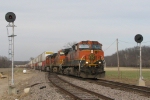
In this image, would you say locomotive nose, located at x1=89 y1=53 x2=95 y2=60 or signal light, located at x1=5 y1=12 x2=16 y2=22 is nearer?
signal light, located at x1=5 y1=12 x2=16 y2=22

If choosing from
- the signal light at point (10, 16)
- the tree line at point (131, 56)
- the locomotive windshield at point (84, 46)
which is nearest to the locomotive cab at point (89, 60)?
the locomotive windshield at point (84, 46)

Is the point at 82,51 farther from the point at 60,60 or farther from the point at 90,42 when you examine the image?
the point at 60,60

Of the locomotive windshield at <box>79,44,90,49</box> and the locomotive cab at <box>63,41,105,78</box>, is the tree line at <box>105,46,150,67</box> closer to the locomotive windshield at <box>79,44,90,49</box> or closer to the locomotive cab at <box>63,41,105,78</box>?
the locomotive cab at <box>63,41,105,78</box>

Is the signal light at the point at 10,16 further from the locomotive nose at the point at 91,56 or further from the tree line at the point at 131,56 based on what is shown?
the tree line at the point at 131,56

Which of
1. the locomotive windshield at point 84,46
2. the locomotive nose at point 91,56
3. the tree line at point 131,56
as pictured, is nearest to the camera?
the locomotive nose at point 91,56

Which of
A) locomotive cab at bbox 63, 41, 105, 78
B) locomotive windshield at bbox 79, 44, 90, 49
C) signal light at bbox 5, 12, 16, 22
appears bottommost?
locomotive cab at bbox 63, 41, 105, 78

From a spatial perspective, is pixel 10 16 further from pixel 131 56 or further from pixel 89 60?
pixel 131 56

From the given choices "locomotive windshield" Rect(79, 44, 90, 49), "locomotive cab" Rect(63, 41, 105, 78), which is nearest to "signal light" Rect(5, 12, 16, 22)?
"locomotive cab" Rect(63, 41, 105, 78)

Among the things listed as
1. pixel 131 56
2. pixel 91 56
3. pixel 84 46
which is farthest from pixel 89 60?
pixel 131 56

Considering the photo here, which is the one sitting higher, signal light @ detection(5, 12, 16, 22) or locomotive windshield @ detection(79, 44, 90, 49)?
signal light @ detection(5, 12, 16, 22)

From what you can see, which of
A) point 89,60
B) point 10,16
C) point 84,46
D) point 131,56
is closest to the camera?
point 10,16


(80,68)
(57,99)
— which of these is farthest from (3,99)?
(80,68)

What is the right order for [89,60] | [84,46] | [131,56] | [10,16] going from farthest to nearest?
1. [131,56]
2. [84,46]
3. [89,60]
4. [10,16]

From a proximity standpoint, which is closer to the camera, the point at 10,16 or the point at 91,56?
the point at 10,16
